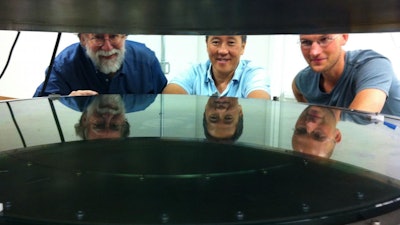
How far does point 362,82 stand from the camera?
1.14 m

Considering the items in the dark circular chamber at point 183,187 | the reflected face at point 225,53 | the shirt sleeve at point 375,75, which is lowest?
the dark circular chamber at point 183,187

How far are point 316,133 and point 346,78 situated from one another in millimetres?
703

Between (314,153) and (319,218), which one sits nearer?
(319,218)

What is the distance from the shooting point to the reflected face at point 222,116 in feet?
1.97

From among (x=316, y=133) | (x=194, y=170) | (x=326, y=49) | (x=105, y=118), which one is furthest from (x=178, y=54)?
(x=194, y=170)

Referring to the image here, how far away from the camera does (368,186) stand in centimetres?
34

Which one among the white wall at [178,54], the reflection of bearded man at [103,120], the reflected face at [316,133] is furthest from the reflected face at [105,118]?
the white wall at [178,54]

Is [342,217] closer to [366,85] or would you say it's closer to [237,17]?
[237,17]

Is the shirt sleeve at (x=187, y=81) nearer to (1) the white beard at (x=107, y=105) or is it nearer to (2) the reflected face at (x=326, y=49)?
(2) the reflected face at (x=326, y=49)

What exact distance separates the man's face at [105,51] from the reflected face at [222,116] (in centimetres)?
87

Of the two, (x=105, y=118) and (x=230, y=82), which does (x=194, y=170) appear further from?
(x=230, y=82)

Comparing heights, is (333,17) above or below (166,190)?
above

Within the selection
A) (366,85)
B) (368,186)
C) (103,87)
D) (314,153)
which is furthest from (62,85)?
(368,186)

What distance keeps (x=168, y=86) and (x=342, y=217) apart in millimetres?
1396
